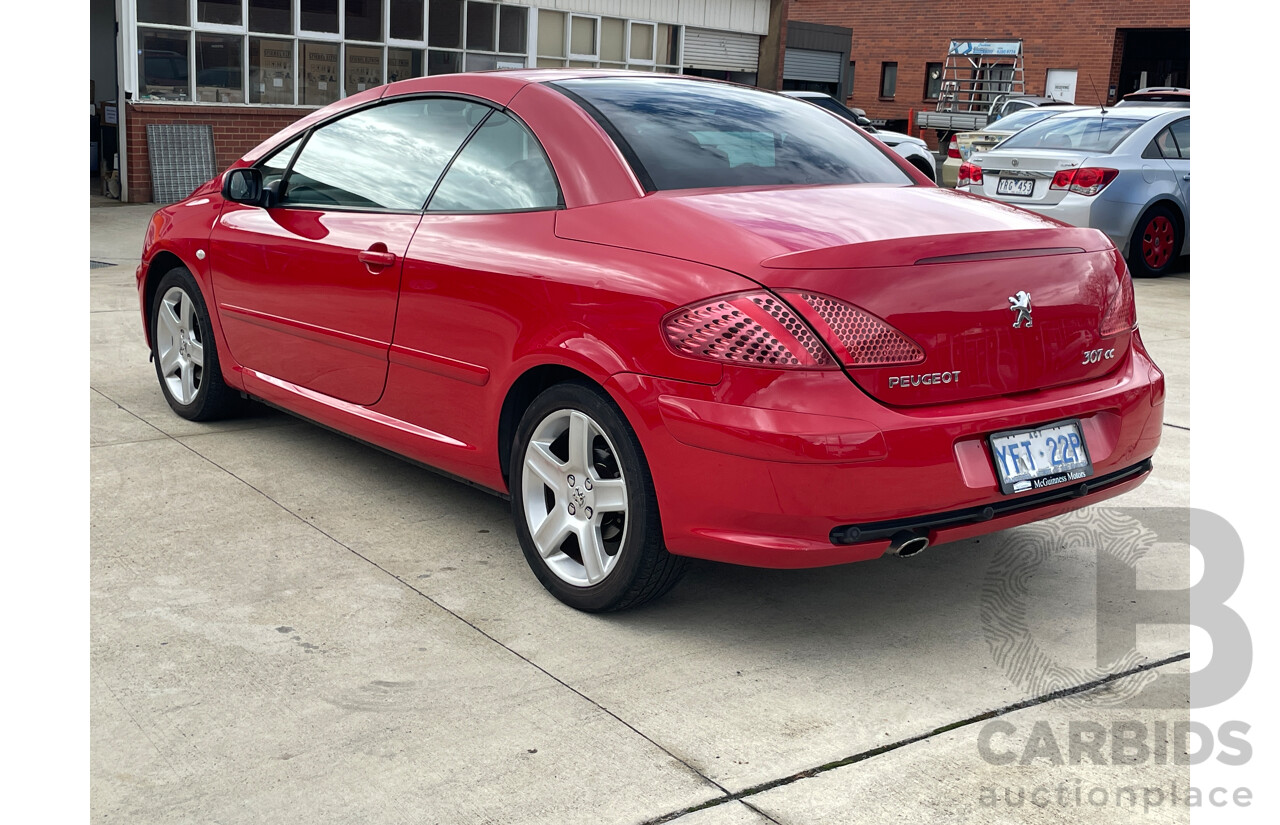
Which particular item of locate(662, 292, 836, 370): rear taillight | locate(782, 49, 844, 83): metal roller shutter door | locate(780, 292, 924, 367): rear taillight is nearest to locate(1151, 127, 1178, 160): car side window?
locate(780, 292, 924, 367): rear taillight

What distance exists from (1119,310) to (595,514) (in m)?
1.59

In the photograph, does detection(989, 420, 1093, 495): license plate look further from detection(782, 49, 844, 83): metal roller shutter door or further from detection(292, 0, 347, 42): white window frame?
detection(782, 49, 844, 83): metal roller shutter door

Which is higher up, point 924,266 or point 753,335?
point 924,266

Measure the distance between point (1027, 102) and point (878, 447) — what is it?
27.8 meters


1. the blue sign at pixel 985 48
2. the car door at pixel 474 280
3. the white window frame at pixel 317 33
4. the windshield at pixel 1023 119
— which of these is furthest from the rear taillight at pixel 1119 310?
the blue sign at pixel 985 48

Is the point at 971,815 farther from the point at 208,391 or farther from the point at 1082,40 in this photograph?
the point at 1082,40

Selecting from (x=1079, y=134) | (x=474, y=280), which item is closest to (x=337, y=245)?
(x=474, y=280)

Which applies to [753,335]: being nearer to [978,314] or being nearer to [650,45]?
[978,314]

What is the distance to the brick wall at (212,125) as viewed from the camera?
15.4 m

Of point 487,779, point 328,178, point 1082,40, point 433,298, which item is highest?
Result: point 1082,40

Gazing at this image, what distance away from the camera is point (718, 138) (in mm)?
3871

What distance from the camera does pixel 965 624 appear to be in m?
3.56

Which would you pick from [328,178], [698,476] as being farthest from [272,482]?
[698,476]

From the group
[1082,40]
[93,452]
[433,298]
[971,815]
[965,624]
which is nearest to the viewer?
[971,815]
